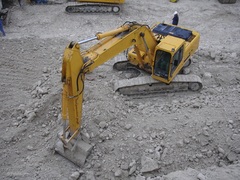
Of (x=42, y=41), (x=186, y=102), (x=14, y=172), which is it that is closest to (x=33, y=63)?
(x=42, y=41)

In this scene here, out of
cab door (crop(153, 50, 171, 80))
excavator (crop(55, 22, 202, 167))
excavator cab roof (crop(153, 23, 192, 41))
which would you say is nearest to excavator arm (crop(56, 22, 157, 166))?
excavator (crop(55, 22, 202, 167))

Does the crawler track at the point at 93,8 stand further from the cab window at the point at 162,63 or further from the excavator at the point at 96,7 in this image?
the cab window at the point at 162,63

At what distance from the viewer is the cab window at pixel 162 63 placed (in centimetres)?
913

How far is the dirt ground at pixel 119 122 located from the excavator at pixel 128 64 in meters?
0.33

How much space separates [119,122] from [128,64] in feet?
Answer: 10.1

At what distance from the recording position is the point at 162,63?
9.37 meters

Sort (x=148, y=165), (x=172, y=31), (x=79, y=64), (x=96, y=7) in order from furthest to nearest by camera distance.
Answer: (x=96, y=7)
(x=172, y=31)
(x=148, y=165)
(x=79, y=64)

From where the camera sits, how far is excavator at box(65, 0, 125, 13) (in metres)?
15.0

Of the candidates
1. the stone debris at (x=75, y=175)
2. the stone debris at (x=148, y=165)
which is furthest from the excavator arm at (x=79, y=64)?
the stone debris at (x=148, y=165)

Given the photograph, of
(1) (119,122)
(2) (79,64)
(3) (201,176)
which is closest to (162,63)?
(1) (119,122)

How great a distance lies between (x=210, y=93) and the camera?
389 inches

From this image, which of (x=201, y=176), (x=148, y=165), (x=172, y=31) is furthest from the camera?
(x=172, y=31)

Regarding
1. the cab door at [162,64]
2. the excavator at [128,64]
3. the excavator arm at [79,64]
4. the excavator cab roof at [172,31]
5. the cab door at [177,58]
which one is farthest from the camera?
the excavator cab roof at [172,31]

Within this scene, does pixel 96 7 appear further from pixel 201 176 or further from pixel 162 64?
pixel 201 176
